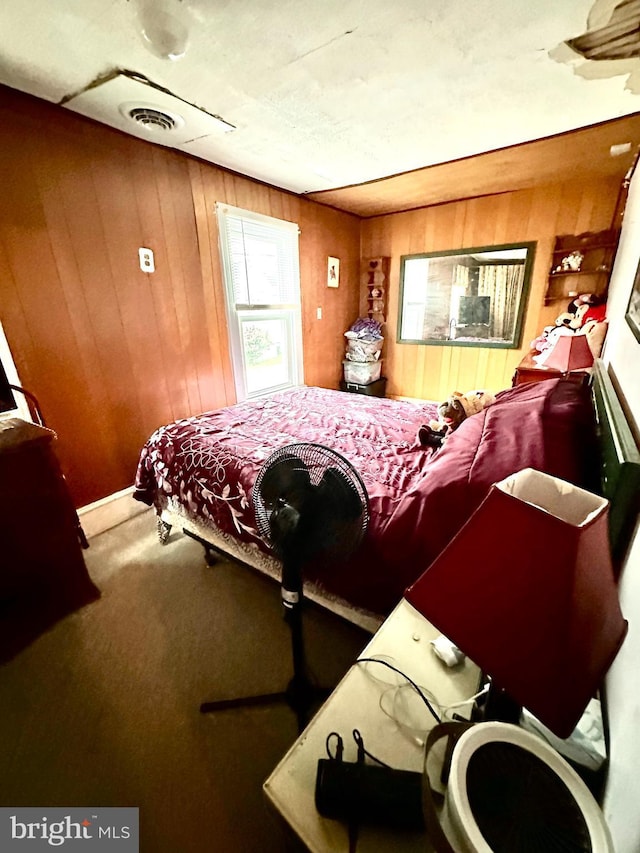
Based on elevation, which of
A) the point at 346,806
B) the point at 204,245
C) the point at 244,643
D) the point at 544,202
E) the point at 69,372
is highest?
the point at 544,202

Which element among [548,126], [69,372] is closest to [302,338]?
[69,372]

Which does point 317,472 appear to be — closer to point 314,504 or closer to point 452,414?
point 314,504

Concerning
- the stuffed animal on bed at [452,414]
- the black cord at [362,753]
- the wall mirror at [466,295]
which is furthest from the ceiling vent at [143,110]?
the black cord at [362,753]

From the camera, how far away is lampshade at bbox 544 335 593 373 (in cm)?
186

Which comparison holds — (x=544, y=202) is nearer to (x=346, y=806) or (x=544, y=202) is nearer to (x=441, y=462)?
(x=441, y=462)

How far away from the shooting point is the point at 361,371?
414 centimetres

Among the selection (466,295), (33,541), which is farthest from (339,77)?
(33,541)

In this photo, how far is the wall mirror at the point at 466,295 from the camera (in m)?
3.36

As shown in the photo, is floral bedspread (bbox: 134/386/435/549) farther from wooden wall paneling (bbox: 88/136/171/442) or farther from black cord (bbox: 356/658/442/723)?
wooden wall paneling (bbox: 88/136/171/442)

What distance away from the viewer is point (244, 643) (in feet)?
4.99

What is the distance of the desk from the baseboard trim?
7.14 feet

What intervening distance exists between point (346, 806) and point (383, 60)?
96.5 inches

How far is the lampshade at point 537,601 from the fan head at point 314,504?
1.37 feet

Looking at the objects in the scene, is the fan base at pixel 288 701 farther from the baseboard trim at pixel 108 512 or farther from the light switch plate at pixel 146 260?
the light switch plate at pixel 146 260
